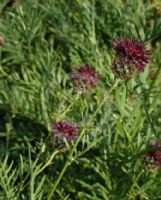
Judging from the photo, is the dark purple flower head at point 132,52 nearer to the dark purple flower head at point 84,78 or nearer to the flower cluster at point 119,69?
the flower cluster at point 119,69

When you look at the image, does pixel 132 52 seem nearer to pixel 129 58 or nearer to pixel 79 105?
pixel 129 58

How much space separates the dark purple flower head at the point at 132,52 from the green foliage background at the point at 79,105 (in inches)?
3.8

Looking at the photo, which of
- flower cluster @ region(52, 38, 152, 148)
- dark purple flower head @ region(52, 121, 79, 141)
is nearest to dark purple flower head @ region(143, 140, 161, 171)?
flower cluster @ region(52, 38, 152, 148)

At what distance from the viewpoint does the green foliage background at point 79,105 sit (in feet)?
5.39

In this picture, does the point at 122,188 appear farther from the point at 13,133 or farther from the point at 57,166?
the point at 13,133

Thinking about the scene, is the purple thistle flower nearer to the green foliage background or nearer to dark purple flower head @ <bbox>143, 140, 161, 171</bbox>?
the green foliage background

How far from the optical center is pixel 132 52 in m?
1.27

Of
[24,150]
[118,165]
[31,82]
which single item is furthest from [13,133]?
[118,165]

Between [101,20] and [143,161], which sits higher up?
[101,20]

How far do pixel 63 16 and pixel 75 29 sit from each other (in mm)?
82

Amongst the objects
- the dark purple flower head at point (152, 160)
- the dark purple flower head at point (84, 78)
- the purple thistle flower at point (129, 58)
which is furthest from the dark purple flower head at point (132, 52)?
the dark purple flower head at point (152, 160)

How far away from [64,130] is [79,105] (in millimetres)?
403

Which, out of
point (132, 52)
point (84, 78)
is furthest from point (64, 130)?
point (132, 52)

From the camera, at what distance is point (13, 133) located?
2.08 metres
